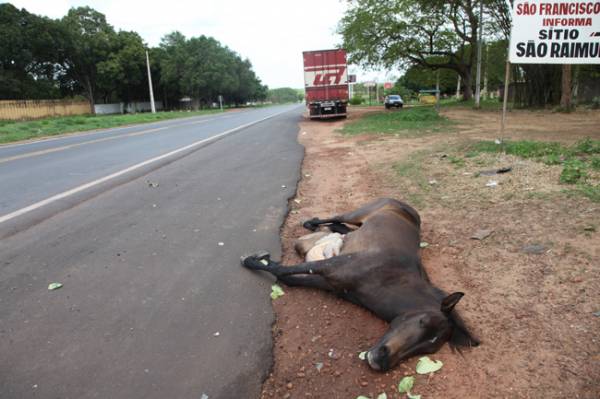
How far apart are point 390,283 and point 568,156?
6058mm

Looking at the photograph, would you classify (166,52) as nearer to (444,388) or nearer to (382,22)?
(382,22)

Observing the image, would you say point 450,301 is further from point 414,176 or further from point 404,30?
point 404,30

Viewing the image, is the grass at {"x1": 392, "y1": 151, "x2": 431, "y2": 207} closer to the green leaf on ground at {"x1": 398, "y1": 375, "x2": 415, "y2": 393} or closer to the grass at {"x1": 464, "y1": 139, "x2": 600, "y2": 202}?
the grass at {"x1": 464, "y1": 139, "x2": 600, "y2": 202}

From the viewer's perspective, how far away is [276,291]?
3.29 metres

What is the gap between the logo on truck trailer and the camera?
855 inches

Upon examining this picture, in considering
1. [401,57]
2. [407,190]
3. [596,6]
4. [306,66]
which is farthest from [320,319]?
[401,57]

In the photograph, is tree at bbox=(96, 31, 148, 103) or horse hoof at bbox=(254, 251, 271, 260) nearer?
horse hoof at bbox=(254, 251, 271, 260)

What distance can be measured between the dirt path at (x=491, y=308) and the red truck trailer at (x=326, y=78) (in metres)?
17.1

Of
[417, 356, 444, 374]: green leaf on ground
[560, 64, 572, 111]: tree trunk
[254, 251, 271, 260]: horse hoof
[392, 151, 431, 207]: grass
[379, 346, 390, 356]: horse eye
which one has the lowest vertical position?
[417, 356, 444, 374]: green leaf on ground

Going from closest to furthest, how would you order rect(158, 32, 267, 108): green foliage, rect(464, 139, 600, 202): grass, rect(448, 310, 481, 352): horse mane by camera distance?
rect(448, 310, 481, 352): horse mane → rect(464, 139, 600, 202): grass → rect(158, 32, 267, 108): green foliage

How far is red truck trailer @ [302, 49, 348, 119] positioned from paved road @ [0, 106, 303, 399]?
638 inches

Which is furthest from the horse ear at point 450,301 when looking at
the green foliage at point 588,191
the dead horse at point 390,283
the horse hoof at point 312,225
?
the green foliage at point 588,191

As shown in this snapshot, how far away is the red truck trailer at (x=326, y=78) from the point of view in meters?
21.7

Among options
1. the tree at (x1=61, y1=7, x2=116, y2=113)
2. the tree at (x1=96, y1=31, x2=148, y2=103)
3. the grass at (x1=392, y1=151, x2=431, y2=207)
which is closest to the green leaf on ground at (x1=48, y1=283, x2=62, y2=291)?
the grass at (x1=392, y1=151, x2=431, y2=207)
